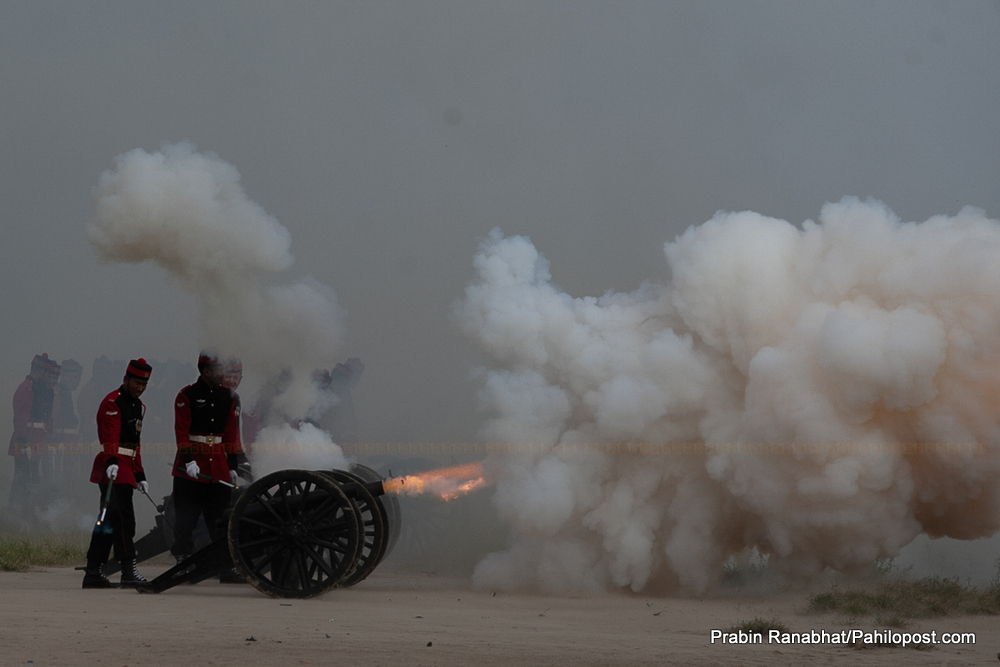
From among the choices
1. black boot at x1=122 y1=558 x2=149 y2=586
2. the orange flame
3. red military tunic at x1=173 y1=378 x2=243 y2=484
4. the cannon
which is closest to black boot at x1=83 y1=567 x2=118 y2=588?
black boot at x1=122 y1=558 x2=149 y2=586

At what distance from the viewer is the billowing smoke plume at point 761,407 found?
27.3 ft

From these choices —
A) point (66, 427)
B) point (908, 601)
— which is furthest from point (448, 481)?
point (66, 427)

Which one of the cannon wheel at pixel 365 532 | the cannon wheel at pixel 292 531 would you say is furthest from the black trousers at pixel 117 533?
the cannon wheel at pixel 365 532

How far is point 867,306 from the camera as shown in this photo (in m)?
8.84

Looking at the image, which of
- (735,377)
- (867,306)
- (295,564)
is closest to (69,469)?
(295,564)

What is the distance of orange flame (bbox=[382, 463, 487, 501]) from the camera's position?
1127 centimetres

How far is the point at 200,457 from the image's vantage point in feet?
30.1

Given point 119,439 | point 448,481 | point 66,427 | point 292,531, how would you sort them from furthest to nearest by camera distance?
point 66,427 < point 448,481 < point 119,439 < point 292,531

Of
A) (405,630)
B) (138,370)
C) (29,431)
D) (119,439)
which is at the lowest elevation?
(405,630)

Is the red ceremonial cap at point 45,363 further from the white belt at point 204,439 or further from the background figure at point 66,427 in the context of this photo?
the white belt at point 204,439

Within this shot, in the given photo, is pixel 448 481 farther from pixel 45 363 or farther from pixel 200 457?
pixel 45 363

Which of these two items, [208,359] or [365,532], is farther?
[208,359]

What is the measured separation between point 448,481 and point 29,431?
Result: 14155mm

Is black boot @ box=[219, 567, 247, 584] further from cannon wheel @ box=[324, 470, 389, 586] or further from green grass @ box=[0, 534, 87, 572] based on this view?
green grass @ box=[0, 534, 87, 572]
